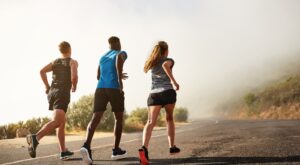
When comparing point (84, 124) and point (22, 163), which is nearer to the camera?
point (22, 163)

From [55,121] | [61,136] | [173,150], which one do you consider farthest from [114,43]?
[173,150]

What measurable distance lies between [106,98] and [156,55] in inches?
43.2

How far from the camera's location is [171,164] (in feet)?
17.8

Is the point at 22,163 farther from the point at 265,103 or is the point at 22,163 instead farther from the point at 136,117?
the point at 265,103

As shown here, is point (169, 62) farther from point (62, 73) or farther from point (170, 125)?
point (62, 73)

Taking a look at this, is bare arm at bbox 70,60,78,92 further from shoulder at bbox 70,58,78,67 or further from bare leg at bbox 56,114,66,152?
bare leg at bbox 56,114,66,152

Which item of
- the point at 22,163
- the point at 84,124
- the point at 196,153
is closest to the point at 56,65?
the point at 22,163

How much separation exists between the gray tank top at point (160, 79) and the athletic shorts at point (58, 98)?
61.1 inches

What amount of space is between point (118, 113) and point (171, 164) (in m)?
1.34

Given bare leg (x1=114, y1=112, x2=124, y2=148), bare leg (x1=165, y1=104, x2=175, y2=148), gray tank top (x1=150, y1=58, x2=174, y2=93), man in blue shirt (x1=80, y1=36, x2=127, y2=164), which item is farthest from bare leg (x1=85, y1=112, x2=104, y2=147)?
bare leg (x1=165, y1=104, x2=175, y2=148)

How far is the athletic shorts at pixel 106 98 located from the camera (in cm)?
599

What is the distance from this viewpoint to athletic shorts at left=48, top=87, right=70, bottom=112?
6234 millimetres

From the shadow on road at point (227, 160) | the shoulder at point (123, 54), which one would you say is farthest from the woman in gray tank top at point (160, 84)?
the shoulder at point (123, 54)

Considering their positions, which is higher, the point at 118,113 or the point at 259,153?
the point at 118,113
